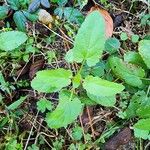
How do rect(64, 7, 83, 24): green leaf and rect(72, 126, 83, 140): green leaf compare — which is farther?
rect(64, 7, 83, 24): green leaf

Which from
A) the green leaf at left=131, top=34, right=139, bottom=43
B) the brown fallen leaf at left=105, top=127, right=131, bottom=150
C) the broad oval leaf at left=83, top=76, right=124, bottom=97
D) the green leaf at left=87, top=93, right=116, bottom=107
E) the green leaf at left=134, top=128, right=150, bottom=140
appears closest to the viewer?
the broad oval leaf at left=83, top=76, right=124, bottom=97

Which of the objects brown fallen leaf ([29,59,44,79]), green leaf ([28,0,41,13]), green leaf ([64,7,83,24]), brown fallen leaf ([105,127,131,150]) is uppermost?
green leaf ([28,0,41,13])

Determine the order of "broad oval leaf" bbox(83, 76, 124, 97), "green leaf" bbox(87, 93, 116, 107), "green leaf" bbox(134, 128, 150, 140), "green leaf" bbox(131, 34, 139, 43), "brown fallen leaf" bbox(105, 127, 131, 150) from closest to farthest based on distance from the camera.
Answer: "broad oval leaf" bbox(83, 76, 124, 97), "green leaf" bbox(87, 93, 116, 107), "green leaf" bbox(134, 128, 150, 140), "brown fallen leaf" bbox(105, 127, 131, 150), "green leaf" bbox(131, 34, 139, 43)

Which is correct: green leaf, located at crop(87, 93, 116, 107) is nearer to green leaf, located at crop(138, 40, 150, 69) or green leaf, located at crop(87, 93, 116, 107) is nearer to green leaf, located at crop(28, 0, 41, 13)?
green leaf, located at crop(138, 40, 150, 69)

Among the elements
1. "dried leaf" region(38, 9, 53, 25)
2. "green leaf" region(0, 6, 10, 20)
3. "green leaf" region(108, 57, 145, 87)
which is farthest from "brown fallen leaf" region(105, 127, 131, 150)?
"green leaf" region(0, 6, 10, 20)

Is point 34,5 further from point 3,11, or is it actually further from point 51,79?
point 51,79

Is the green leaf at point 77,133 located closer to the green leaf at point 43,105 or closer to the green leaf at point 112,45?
the green leaf at point 43,105
